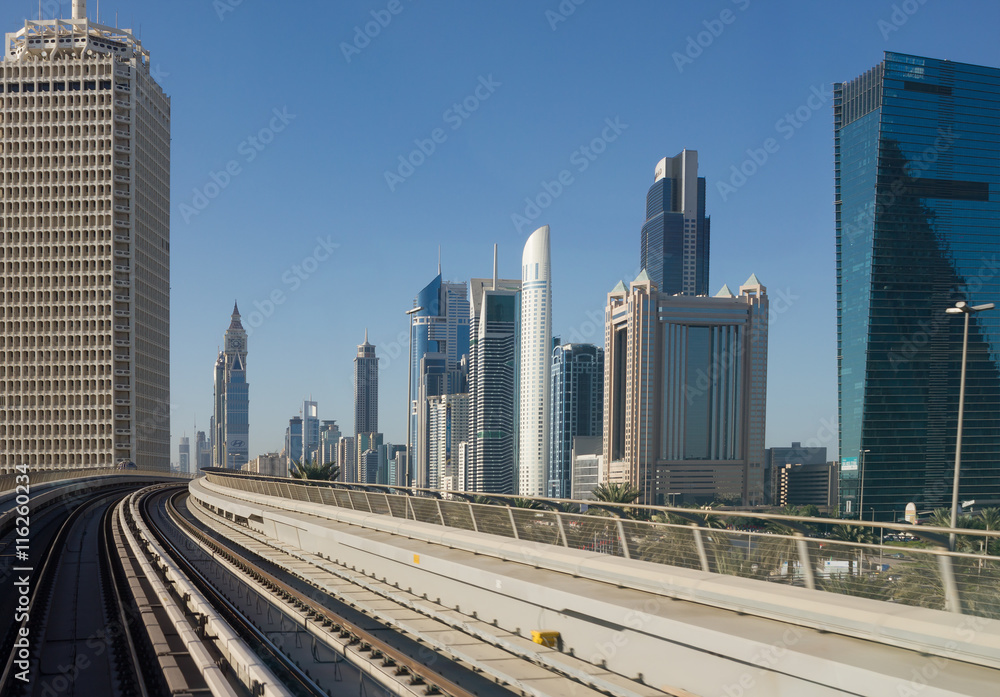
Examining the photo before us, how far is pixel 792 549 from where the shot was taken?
34.6 ft

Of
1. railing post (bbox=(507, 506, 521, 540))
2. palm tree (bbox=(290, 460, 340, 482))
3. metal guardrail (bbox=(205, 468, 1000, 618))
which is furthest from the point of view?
palm tree (bbox=(290, 460, 340, 482))

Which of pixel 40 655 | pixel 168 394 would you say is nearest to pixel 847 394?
pixel 168 394

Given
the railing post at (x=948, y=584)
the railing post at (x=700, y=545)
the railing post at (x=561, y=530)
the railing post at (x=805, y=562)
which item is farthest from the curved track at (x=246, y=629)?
the railing post at (x=948, y=584)

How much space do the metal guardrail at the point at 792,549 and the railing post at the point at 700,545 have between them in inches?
0.6

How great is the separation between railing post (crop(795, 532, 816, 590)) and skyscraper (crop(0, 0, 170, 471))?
10929 cm

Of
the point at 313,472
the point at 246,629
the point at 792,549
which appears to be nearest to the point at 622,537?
the point at 792,549

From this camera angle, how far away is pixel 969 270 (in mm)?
150750

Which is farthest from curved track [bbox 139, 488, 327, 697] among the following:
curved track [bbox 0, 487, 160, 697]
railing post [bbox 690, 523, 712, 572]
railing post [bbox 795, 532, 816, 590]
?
railing post [bbox 795, 532, 816, 590]

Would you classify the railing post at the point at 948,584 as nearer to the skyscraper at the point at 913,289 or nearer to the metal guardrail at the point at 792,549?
the metal guardrail at the point at 792,549

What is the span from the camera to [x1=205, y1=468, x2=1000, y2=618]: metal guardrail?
855 centimetres

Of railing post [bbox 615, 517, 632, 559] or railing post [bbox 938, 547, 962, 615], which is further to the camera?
railing post [bbox 615, 517, 632, 559]

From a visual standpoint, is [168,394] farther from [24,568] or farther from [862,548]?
[862,548]

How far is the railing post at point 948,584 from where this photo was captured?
28.1ft

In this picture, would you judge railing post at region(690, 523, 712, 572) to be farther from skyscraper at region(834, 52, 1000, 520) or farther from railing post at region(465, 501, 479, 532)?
skyscraper at region(834, 52, 1000, 520)
